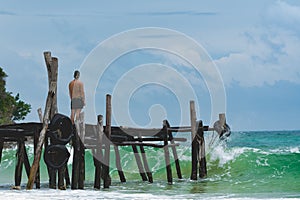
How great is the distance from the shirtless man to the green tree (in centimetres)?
2576

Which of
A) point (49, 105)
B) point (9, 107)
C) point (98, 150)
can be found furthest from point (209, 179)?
point (9, 107)

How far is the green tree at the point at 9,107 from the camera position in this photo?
147 feet

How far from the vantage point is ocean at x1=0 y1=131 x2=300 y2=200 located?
18.0 m

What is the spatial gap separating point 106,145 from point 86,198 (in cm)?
314

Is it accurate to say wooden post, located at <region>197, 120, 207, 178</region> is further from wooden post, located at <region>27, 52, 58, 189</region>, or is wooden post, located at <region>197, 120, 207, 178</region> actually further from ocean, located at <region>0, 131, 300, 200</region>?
wooden post, located at <region>27, 52, 58, 189</region>

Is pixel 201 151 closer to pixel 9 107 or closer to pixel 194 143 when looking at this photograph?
pixel 194 143

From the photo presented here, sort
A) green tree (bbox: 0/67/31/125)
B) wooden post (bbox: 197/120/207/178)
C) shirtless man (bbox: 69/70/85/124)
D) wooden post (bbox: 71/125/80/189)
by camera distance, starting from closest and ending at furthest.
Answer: wooden post (bbox: 71/125/80/189), shirtless man (bbox: 69/70/85/124), wooden post (bbox: 197/120/207/178), green tree (bbox: 0/67/31/125)

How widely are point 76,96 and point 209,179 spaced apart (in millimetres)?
7703

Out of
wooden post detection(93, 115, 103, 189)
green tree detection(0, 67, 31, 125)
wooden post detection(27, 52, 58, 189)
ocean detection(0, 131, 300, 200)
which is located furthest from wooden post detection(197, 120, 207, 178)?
green tree detection(0, 67, 31, 125)

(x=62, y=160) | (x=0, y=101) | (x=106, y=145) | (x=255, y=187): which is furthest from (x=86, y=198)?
(x=0, y=101)

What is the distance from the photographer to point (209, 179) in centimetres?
2486

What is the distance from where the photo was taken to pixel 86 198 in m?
16.7

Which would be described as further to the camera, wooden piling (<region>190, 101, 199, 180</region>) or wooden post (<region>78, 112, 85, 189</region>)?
wooden piling (<region>190, 101, 199, 180</region>)

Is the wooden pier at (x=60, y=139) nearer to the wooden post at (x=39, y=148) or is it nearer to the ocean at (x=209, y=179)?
the wooden post at (x=39, y=148)
